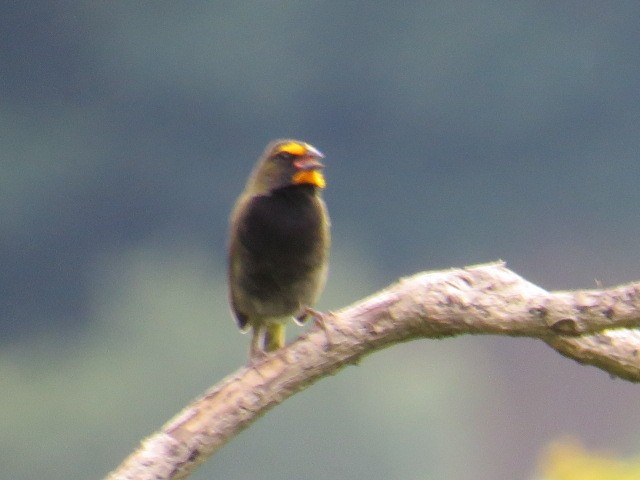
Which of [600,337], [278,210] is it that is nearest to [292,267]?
[278,210]

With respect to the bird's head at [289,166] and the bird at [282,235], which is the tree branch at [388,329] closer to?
the bird at [282,235]

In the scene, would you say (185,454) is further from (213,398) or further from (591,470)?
(591,470)

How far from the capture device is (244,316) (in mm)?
3605

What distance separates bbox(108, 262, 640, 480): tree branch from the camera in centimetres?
284

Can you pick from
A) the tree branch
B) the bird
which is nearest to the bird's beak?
the bird

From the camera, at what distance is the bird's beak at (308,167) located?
330 centimetres

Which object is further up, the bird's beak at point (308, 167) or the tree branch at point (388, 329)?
the bird's beak at point (308, 167)

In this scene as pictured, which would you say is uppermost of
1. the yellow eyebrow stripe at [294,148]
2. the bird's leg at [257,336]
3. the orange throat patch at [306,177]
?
the yellow eyebrow stripe at [294,148]

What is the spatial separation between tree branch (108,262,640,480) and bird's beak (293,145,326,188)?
0.51 m

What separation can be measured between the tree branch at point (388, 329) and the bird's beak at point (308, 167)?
51 centimetres

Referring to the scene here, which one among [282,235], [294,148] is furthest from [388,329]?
[294,148]

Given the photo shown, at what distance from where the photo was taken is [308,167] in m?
3.30

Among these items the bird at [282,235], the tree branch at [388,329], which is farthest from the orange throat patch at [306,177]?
the tree branch at [388,329]

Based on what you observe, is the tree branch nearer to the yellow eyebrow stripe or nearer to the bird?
the bird
